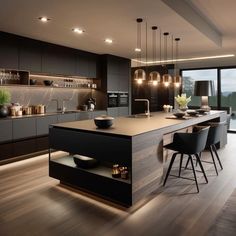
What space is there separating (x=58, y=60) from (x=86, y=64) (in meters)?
1.03

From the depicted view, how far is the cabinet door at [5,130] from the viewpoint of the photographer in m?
4.43

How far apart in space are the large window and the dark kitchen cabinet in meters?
4.08

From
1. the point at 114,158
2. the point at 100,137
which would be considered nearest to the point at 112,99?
the point at 100,137

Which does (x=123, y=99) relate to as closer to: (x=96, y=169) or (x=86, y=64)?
(x=86, y=64)

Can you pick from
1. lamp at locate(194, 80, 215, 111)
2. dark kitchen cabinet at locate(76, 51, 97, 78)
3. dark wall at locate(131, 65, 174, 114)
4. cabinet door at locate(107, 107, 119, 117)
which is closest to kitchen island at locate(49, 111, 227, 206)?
lamp at locate(194, 80, 215, 111)

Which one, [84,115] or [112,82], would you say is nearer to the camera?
[84,115]

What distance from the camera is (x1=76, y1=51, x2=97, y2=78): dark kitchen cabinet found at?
6424 millimetres

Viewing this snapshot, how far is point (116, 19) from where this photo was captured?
3814 mm

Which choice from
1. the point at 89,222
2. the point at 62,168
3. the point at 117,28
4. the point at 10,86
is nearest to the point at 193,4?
the point at 117,28

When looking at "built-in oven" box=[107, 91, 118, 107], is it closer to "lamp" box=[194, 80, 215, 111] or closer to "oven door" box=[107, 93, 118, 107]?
"oven door" box=[107, 93, 118, 107]

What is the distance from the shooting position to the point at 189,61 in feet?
28.8

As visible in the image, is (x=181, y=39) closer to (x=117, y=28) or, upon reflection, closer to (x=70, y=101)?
(x=117, y=28)

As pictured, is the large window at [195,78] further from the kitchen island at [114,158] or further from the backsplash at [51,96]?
the kitchen island at [114,158]

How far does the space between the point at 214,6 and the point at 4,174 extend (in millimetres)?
4307
